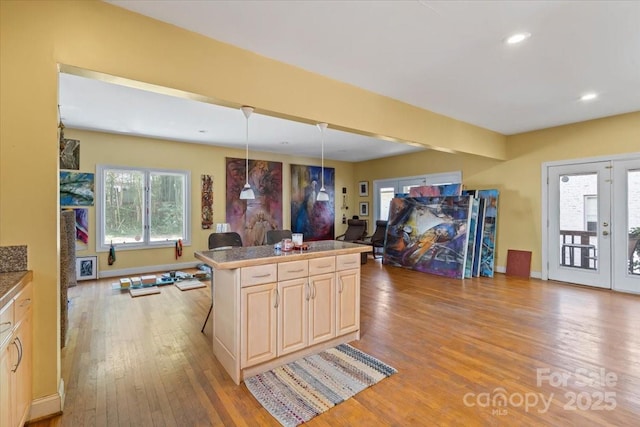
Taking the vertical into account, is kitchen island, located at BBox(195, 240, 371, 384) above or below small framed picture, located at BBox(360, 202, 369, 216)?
below

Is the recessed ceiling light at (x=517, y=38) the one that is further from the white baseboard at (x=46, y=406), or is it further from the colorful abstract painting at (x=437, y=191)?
the white baseboard at (x=46, y=406)

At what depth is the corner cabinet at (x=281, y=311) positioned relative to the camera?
2322 millimetres

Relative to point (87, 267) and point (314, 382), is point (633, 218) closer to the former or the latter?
A: point (314, 382)

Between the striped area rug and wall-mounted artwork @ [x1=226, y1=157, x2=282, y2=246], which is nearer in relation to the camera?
the striped area rug

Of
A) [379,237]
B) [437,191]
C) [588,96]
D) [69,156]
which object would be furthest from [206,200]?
[588,96]

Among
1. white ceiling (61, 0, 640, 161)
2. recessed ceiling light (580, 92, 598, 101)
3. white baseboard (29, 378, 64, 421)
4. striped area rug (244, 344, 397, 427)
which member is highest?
recessed ceiling light (580, 92, 598, 101)

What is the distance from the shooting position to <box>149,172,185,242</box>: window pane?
6234mm

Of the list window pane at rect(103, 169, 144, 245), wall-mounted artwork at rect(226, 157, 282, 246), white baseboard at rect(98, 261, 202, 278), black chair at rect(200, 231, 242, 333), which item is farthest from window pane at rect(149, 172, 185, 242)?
black chair at rect(200, 231, 242, 333)

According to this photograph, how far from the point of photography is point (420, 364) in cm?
256

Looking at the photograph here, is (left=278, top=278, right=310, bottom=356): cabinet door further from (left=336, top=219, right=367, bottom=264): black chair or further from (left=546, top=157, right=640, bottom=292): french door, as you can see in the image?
(left=336, top=219, right=367, bottom=264): black chair

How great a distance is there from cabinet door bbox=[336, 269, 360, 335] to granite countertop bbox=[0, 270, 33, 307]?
7.24 feet

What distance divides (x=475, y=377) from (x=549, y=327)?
5.40 ft

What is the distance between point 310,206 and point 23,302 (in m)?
6.85

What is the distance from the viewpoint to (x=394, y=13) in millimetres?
2197
